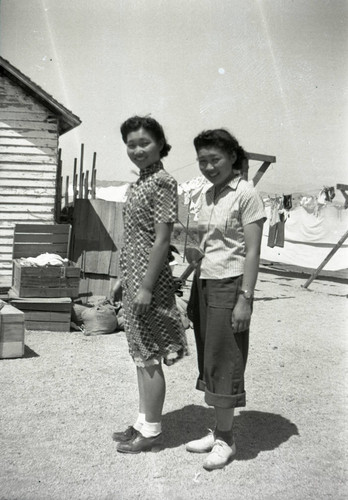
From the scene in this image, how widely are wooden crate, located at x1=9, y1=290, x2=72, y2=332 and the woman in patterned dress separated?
411 centimetres

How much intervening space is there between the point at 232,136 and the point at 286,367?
341 cm

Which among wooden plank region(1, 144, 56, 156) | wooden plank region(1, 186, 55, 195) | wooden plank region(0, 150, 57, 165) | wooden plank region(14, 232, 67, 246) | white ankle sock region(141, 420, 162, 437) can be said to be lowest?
white ankle sock region(141, 420, 162, 437)

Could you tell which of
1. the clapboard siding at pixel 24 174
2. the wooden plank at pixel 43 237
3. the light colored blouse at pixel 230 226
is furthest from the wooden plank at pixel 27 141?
the light colored blouse at pixel 230 226

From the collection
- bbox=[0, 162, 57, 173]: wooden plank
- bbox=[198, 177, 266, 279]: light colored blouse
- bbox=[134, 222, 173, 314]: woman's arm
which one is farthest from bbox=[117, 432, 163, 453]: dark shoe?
bbox=[0, 162, 57, 173]: wooden plank

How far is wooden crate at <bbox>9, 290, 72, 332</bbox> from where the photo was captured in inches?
291

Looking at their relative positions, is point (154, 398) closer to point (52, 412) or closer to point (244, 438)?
point (244, 438)

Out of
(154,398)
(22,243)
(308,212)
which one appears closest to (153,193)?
(154,398)

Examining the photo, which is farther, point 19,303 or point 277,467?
point 19,303

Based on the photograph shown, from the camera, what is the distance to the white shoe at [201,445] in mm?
3539

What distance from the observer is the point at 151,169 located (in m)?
3.43

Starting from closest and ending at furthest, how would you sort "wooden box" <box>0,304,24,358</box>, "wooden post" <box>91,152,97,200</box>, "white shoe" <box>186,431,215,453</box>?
"white shoe" <box>186,431,215,453</box> < "wooden box" <box>0,304,24,358</box> < "wooden post" <box>91,152,97,200</box>

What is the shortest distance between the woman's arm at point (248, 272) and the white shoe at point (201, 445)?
83 centimetres

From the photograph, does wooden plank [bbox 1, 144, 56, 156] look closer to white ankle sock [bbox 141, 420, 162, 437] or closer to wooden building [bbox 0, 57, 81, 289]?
wooden building [bbox 0, 57, 81, 289]

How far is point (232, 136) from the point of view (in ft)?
11.2
